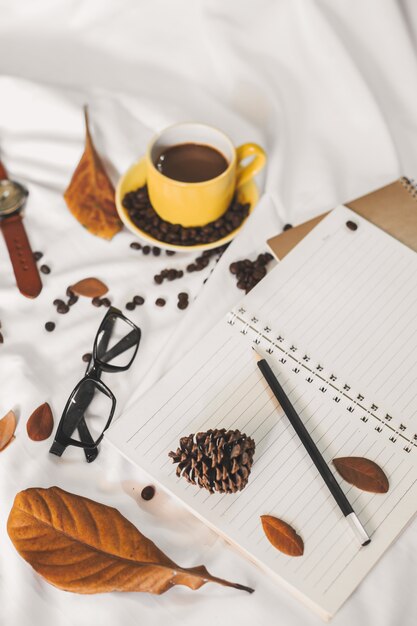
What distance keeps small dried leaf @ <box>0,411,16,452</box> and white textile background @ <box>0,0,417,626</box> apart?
Answer: 0.02 m

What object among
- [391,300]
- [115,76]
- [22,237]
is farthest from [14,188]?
[391,300]

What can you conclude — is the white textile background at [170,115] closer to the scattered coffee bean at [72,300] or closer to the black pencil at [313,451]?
the scattered coffee bean at [72,300]

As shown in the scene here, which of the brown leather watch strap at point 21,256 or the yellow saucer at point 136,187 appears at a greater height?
the yellow saucer at point 136,187

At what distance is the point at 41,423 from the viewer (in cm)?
97

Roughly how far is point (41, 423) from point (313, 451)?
394 mm

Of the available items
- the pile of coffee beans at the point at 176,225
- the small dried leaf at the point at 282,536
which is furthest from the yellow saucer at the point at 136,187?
the small dried leaf at the point at 282,536

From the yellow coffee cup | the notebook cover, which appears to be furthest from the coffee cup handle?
the notebook cover

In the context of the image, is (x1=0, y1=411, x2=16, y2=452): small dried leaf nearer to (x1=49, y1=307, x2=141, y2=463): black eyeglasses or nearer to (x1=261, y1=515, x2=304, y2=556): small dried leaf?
(x1=49, y1=307, x2=141, y2=463): black eyeglasses

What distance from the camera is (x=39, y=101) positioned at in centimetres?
127

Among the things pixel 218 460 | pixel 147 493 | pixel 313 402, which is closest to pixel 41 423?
pixel 147 493

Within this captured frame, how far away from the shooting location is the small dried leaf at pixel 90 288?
43.3 inches

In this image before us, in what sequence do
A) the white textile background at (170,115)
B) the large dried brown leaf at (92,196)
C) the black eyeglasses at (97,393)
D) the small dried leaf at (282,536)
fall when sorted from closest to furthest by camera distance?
the small dried leaf at (282,536), the black eyeglasses at (97,393), the white textile background at (170,115), the large dried brown leaf at (92,196)

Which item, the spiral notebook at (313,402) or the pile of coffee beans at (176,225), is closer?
the spiral notebook at (313,402)

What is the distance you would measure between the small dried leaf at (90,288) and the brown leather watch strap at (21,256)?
0.06 metres
